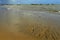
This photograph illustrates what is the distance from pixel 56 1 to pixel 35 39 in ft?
10.2

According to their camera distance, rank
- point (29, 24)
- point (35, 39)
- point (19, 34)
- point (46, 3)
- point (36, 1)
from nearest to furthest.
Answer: point (35, 39), point (19, 34), point (29, 24), point (46, 3), point (36, 1)

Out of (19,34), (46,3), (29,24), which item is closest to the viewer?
(19,34)

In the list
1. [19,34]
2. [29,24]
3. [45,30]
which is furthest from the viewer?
[29,24]

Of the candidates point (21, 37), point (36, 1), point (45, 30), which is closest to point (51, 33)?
point (45, 30)

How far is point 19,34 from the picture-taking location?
72.1 inches

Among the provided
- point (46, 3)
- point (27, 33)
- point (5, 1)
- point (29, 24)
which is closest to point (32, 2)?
point (46, 3)

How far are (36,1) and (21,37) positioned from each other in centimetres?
314

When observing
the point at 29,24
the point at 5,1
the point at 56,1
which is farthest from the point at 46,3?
the point at 29,24

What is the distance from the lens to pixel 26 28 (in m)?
2.06

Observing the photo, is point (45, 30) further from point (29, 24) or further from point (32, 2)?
point (32, 2)

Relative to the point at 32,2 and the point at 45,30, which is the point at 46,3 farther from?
the point at 45,30

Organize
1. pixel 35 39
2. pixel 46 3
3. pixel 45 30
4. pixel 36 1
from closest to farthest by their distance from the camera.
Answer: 1. pixel 35 39
2. pixel 45 30
3. pixel 46 3
4. pixel 36 1

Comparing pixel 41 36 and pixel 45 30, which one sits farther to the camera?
pixel 45 30

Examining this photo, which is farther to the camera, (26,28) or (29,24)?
(29,24)
